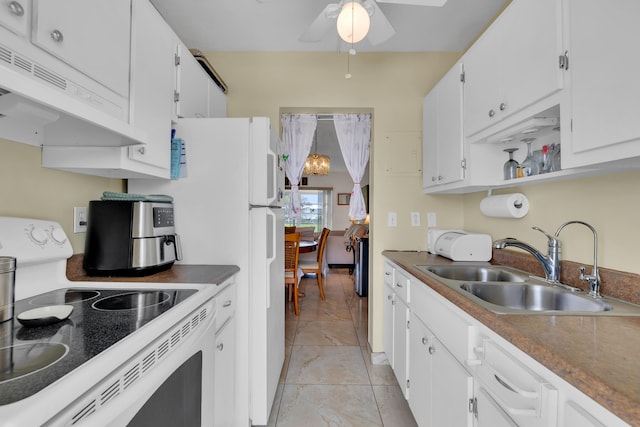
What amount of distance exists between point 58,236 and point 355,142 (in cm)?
308

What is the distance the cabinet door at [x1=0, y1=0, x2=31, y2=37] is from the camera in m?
0.74

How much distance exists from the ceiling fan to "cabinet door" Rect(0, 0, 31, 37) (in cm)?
119

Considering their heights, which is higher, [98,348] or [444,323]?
[98,348]

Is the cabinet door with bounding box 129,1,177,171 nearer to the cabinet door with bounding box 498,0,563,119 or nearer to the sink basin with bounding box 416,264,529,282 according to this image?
the sink basin with bounding box 416,264,529,282

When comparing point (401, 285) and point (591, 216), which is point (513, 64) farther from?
point (401, 285)

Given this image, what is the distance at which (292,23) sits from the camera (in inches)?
83.3

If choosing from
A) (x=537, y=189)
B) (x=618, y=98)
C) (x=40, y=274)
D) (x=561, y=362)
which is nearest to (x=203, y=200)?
(x=40, y=274)

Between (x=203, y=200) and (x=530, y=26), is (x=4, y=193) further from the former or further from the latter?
(x=530, y=26)

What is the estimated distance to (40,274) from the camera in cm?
112

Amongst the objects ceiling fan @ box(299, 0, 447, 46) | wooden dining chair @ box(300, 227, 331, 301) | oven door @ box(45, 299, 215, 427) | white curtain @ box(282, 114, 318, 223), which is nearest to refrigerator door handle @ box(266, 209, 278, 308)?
oven door @ box(45, 299, 215, 427)

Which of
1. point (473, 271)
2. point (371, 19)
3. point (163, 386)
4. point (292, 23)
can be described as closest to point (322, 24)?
point (371, 19)

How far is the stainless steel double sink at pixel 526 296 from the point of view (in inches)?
36.8

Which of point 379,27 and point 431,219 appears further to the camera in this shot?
point 431,219

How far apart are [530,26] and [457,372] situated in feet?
4.63
